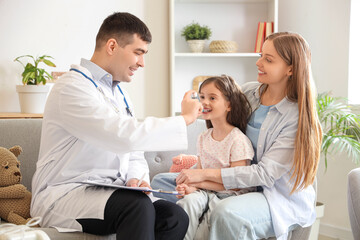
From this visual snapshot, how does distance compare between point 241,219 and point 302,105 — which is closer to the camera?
point 241,219

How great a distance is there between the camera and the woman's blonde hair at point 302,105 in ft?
5.91

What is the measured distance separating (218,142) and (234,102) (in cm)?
19

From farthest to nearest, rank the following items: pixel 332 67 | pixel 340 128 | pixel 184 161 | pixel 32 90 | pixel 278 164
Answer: pixel 332 67
pixel 32 90
pixel 340 128
pixel 184 161
pixel 278 164

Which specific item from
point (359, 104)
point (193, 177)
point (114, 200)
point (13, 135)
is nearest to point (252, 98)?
point (193, 177)

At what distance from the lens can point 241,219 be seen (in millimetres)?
1710

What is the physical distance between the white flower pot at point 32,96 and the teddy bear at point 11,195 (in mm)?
1306

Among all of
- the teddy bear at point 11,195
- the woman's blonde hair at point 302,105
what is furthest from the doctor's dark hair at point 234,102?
the teddy bear at point 11,195

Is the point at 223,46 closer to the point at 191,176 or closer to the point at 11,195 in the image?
the point at 191,176

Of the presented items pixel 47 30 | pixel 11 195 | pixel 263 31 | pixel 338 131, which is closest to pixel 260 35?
pixel 263 31

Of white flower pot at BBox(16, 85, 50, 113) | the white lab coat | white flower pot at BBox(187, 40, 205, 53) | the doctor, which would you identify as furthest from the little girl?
white flower pot at BBox(187, 40, 205, 53)

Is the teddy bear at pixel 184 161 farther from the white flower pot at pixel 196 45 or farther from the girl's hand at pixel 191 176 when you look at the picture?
the white flower pot at pixel 196 45

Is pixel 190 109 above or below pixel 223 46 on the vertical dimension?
below

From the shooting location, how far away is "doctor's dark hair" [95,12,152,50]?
6.33 feet

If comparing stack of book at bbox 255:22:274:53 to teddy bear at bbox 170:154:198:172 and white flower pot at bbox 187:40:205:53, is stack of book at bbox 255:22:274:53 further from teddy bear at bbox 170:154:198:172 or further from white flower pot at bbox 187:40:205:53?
teddy bear at bbox 170:154:198:172
